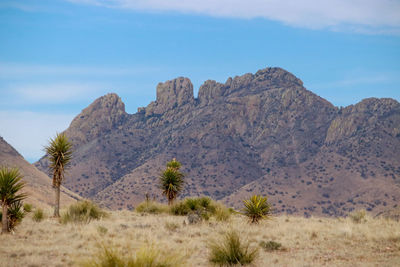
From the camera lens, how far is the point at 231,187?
137375mm

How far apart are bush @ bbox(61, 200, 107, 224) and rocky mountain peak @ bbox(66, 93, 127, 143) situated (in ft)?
516

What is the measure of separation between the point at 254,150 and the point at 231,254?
505ft

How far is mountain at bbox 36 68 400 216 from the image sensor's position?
124 meters

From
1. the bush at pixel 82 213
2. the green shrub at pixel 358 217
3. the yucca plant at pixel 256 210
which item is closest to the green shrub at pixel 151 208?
the bush at pixel 82 213

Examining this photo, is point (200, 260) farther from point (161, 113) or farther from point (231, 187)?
point (161, 113)

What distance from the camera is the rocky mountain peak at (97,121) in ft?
600

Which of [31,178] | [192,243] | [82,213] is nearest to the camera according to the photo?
[192,243]

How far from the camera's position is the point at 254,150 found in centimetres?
16600

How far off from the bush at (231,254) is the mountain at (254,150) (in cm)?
9036

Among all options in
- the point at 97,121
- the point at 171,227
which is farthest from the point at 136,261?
the point at 97,121

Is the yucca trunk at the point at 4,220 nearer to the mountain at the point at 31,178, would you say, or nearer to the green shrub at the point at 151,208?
the green shrub at the point at 151,208

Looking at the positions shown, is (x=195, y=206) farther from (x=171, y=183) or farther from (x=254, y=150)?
(x=254, y=150)

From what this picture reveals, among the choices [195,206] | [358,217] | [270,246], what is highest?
[195,206]

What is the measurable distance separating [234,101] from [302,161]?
4917cm
